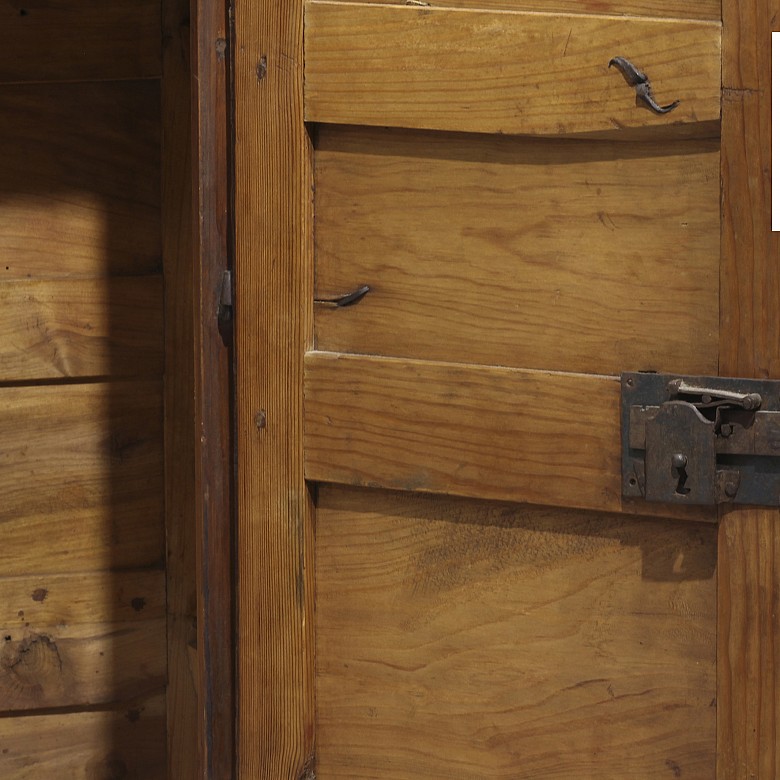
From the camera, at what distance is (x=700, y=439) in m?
0.95

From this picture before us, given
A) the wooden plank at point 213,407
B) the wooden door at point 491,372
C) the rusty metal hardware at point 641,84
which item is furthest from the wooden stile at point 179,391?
the rusty metal hardware at point 641,84

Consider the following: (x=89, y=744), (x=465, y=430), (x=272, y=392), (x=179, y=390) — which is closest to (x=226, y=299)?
(x=272, y=392)

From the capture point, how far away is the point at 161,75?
1.44 m

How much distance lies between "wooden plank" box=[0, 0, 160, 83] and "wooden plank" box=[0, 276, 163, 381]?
28 cm

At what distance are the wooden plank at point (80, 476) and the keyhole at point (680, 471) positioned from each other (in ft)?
2.59

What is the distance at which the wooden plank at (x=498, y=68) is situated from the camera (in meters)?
0.93

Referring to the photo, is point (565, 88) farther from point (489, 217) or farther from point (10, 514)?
point (10, 514)

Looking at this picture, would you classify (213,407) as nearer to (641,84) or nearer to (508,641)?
(508,641)

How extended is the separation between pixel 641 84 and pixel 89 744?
117 centimetres

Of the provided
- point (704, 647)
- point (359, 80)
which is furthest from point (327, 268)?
point (704, 647)

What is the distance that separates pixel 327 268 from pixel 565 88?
0.29 m

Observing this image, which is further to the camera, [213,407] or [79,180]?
[79,180]

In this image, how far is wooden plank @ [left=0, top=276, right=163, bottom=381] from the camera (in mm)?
1470

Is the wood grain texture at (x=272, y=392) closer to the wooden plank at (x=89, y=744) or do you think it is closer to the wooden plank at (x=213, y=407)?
the wooden plank at (x=213, y=407)
